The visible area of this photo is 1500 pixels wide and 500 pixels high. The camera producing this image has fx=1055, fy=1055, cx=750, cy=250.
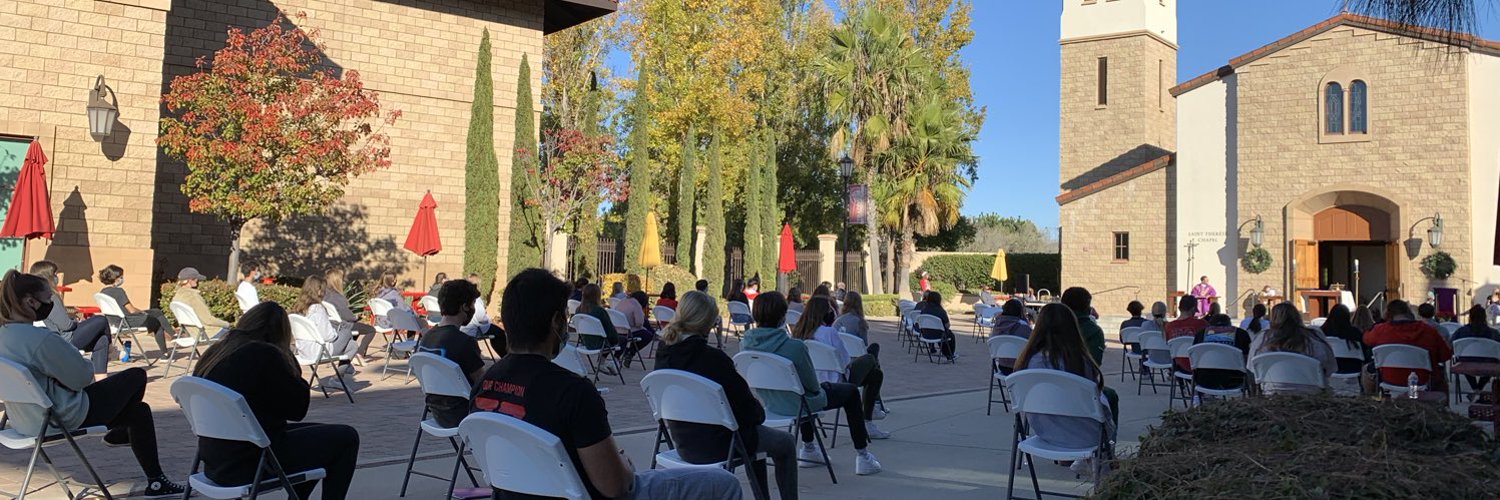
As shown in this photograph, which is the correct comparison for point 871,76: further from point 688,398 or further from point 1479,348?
point 688,398

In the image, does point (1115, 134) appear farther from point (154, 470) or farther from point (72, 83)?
point (154, 470)

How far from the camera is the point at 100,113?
13.8 m

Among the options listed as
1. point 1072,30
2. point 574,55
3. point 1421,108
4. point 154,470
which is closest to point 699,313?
point 154,470

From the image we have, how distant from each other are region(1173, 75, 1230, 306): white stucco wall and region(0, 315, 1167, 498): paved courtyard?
1849 centimetres

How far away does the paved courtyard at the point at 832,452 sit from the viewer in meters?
5.72

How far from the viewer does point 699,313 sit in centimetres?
498

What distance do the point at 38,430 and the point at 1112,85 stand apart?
32.5 metres

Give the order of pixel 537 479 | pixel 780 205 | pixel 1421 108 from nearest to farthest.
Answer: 1. pixel 537 479
2. pixel 1421 108
3. pixel 780 205

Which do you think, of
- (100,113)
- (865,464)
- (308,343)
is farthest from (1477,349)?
(100,113)

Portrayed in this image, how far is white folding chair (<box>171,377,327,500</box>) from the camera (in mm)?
3826

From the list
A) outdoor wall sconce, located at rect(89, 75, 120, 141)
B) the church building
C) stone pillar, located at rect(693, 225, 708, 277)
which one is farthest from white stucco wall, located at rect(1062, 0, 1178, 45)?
outdoor wall sconce, located at rect(89, 75, 120, 141)

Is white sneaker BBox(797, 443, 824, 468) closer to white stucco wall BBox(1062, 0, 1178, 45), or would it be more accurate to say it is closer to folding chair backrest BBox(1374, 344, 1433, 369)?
→ folding chair backrest BBox(1374, 344, 1433, 369)

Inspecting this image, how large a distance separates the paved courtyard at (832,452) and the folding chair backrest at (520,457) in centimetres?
243

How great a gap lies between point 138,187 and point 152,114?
41.0 inches
